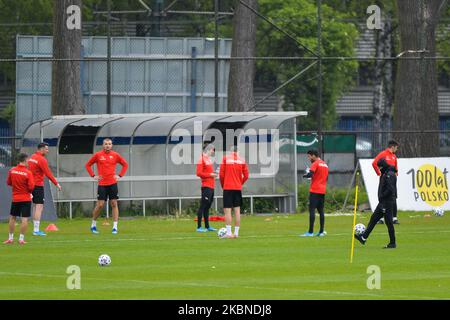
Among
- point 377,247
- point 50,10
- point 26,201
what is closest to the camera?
point 377,247

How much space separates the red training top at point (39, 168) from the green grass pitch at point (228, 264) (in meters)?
1.33

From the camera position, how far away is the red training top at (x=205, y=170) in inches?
1155

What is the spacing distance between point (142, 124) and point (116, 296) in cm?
1917

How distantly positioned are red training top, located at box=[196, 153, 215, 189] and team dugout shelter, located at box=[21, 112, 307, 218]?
5540mm

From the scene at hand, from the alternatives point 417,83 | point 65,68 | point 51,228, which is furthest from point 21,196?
point 417,83

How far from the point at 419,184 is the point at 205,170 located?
796 centimetres

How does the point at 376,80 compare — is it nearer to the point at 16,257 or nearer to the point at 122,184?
the point at 122,184

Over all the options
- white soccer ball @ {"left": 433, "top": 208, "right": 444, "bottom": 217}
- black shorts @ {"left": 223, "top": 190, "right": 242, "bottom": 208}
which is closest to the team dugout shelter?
white soccer ball @ {"left": 433, "top": 208, "right": 444, "bottom": 217}

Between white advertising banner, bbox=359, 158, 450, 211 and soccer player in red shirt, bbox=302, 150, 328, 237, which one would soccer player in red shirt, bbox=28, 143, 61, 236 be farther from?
white advertising banner, bbox=359, 158, 450, 211

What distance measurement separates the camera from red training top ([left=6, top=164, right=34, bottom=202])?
25.8 metres

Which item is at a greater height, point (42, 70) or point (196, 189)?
point (42, 70)

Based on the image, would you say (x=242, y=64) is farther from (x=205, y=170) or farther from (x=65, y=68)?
(x=205, y=170)

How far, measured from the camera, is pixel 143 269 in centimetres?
2030
